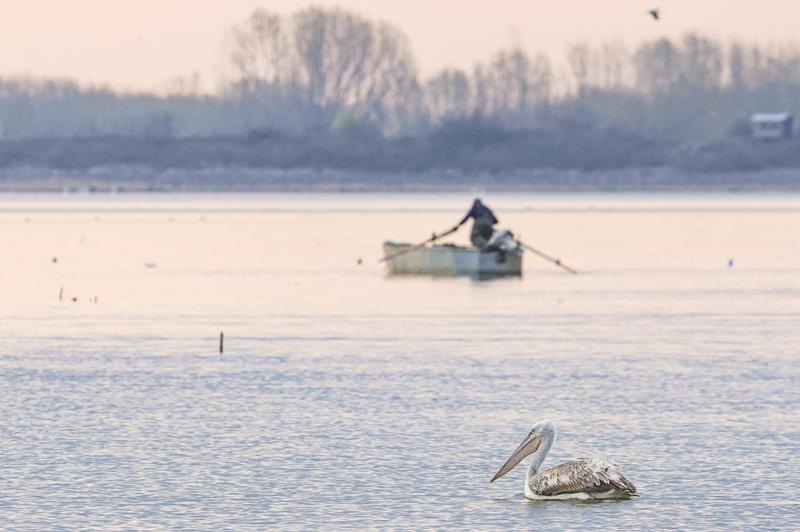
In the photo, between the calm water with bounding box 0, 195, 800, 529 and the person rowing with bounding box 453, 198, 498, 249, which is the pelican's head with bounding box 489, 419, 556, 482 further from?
the person rowing with bounding box 453, 198, 498, 249

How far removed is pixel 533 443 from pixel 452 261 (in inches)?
1480

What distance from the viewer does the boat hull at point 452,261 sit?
56031 mm

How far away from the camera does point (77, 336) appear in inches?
1467

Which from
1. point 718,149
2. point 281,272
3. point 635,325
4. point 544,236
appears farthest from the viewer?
point 718,149

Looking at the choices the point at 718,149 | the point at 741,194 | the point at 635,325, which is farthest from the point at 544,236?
the point at 718,149

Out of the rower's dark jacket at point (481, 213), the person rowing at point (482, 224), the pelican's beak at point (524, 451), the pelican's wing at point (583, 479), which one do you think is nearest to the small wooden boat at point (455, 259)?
the person rowing at point (482, 224)

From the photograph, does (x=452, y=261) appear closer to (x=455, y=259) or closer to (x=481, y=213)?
(x=455, y=259)

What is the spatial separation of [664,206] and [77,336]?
110m

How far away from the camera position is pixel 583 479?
18.8 m

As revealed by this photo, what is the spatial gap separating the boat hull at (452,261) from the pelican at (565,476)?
36601mm

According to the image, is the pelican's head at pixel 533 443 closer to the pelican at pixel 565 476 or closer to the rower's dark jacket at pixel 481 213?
the pelican at pixel 565 476

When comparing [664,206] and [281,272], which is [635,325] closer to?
[281,272]

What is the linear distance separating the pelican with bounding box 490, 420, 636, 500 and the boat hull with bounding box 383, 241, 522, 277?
120 ft

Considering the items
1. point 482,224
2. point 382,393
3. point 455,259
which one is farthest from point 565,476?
point 455,259
